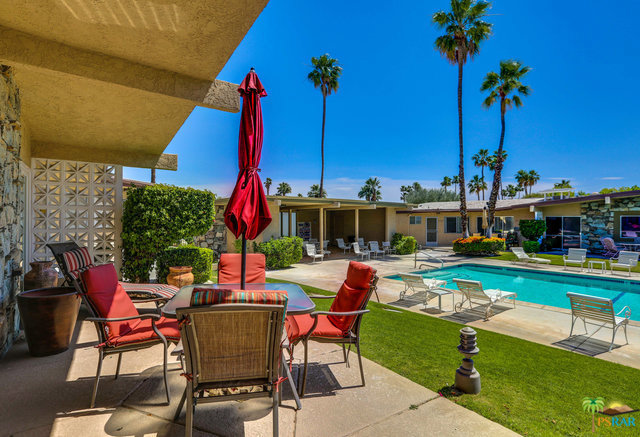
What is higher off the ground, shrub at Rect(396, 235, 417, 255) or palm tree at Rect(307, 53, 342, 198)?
palm tree at Rect(307, 53, 342, 198)

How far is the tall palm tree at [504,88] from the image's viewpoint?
15875mm

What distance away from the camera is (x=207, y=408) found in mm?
2346

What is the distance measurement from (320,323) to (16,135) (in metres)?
4.51

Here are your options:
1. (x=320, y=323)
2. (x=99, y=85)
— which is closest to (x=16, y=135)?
(x=99, y=85)

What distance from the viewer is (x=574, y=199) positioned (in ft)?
51.6

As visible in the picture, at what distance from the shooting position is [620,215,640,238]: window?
49.5 feet

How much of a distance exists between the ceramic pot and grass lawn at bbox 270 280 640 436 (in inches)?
173

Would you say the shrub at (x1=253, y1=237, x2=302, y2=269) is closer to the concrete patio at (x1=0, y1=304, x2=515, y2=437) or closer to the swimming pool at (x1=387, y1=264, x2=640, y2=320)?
the swimming pool at (x1=387, y1=264, x2=640, y2=320)

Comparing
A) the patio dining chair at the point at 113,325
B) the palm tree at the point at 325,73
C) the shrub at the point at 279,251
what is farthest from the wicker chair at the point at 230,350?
the palm tree at the point at 325,73

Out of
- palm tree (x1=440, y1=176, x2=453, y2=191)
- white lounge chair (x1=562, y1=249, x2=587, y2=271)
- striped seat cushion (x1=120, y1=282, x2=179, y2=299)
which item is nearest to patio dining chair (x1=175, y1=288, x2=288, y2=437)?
striped seat cushion (x1=120, y1=282, x2=179, y2=299)

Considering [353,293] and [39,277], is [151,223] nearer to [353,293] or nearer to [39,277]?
[39,277]

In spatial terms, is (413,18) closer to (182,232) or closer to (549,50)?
(549,50)

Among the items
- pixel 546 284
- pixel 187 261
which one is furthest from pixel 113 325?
pixel 546 284
